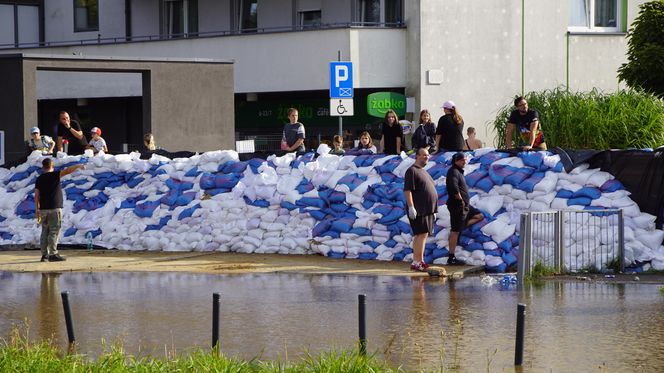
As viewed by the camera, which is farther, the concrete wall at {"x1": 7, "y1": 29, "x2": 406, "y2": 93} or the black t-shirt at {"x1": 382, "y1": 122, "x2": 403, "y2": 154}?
the concrete wall at {"x1": 7, "y1": 29, "x2": 406, "y2": 93}

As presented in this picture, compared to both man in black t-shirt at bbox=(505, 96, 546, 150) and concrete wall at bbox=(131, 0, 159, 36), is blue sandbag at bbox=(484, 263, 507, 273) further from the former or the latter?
concrete wall at bbox=(131, 0, 159, 36)

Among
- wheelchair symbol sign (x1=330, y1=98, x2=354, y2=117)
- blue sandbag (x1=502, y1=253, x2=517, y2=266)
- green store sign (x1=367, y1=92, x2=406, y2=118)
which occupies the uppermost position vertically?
green store sign (x1=367, y1=92, x2=406, y2=118)

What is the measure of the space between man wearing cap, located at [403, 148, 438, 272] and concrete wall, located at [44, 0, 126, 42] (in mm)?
23330

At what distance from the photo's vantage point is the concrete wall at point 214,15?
38812 millimetres

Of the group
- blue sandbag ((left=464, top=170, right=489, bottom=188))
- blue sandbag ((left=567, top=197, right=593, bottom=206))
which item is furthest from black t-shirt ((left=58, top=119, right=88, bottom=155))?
blue sandbag ((left=567, top=197, right=593, bottom=206))

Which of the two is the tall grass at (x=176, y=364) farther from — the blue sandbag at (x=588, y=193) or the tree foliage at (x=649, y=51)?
the tree foliage at (x=649, y=51)

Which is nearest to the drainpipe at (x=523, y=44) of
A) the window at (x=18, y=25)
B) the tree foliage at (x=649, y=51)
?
the tree foliage at (x=649, y=51)

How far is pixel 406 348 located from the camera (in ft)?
41.2

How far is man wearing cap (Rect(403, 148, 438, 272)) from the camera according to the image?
19328 millimetres

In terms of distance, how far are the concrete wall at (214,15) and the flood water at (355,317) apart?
2015cm

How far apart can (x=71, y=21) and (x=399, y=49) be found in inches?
506

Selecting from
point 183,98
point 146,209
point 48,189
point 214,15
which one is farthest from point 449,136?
point 214,15

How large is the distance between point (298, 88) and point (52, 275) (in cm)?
1626

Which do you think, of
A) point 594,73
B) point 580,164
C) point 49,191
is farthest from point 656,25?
point 49,191
